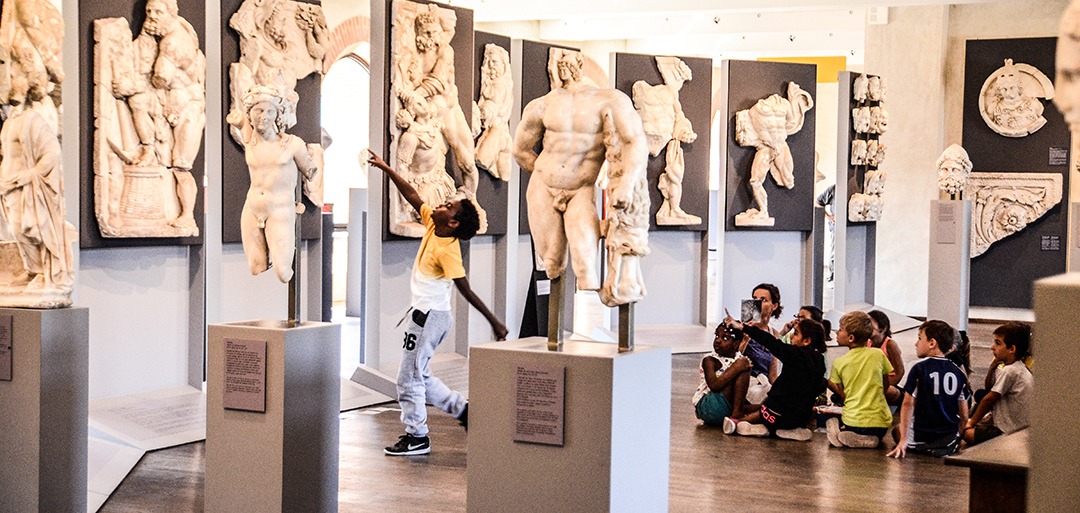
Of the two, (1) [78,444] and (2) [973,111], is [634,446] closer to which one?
(1) [78,444]

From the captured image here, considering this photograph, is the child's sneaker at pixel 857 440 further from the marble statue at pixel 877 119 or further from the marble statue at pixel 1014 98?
the marble statue at pixel 1014 98

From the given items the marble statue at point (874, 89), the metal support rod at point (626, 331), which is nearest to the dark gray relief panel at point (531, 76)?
the marble statue at point (874, 89)

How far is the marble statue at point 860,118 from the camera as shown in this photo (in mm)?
12289

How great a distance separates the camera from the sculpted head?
21.6ft

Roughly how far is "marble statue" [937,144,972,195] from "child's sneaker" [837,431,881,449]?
200 inches

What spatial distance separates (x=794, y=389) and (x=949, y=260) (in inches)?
186

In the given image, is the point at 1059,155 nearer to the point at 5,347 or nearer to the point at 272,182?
the point at 272,182

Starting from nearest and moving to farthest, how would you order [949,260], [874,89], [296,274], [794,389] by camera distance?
[296,274]
[794,389]
[949,260]
[874,89]

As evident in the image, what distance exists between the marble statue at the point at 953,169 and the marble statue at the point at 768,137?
5.16ft

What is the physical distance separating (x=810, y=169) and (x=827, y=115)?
41.8 feet

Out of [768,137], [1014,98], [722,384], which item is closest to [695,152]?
[768,137]

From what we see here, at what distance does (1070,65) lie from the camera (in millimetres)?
2537

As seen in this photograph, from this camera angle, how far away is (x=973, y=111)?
14.0 m

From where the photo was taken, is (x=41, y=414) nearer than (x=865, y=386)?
Yes
